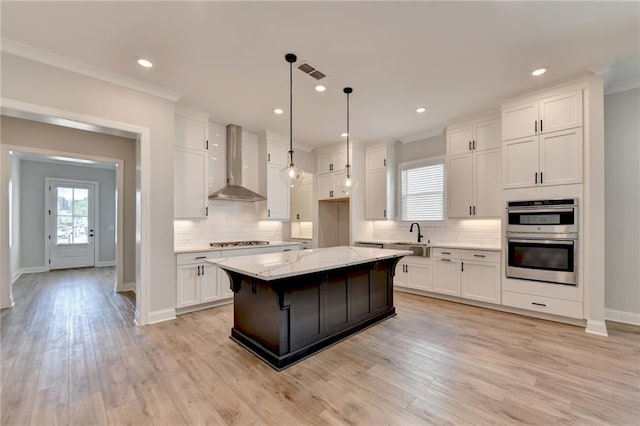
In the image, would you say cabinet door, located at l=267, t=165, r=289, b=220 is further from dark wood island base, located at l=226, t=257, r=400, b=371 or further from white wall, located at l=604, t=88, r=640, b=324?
white wall, located at l=604, t=88, r=640, b=324

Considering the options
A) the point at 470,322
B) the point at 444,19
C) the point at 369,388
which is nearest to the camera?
the point at 369,388

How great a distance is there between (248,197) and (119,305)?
100 inches

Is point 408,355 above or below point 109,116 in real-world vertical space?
below

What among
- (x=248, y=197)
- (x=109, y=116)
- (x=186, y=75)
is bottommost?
(x=248, y=197)

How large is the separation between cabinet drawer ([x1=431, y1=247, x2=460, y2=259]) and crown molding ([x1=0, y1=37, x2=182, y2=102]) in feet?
14.6

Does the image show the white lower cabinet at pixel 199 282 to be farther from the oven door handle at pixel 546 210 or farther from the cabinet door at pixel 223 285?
the oven door handle at pixel 546 210

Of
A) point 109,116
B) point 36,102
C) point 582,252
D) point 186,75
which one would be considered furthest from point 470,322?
point 36,102

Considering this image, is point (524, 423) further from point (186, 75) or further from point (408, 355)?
point (186, 75)

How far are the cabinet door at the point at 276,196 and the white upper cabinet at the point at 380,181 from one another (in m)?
1.68

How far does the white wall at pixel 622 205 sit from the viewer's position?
135 inches

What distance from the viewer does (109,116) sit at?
126 inches

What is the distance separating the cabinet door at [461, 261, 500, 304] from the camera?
3973 millimetres

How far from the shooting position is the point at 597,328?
3.13 metres

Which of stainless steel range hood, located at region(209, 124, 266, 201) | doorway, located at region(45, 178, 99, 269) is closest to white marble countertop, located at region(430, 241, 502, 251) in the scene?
stainless steel range hood, located at region(209, 124, 266, 201)
